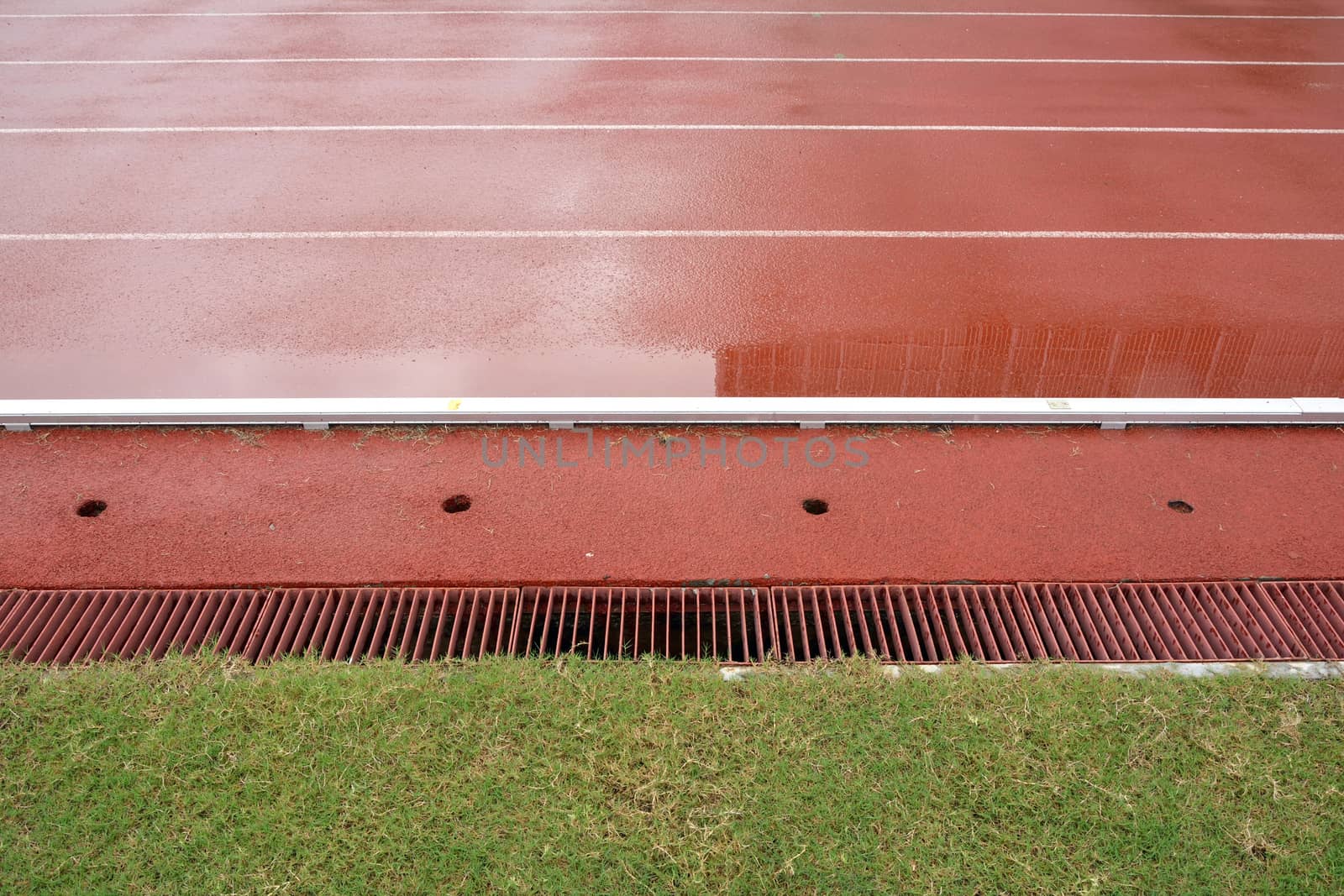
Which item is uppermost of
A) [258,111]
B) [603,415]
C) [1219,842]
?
[258,111]

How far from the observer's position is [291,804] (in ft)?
10.7

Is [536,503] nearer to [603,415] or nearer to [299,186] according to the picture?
[603,415]

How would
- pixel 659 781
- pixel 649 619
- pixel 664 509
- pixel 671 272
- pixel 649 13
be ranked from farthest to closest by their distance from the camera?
pixel 649 13 → pixel 671 272 → pixel 664 509 → pixel 649 619 → pixel 659 781

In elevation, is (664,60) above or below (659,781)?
above

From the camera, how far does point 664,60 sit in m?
11.2

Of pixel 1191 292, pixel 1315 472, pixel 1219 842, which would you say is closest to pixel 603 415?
pixel 1219 842

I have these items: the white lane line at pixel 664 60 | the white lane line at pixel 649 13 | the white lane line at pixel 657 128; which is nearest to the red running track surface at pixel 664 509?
the white lane line at pixel 657 128

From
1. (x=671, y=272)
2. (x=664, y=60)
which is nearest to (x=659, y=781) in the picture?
(x=671, y=272)

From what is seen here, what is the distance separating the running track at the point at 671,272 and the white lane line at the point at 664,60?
0.33 feet

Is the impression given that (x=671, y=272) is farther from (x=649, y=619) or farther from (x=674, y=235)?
(x=649, y=619)

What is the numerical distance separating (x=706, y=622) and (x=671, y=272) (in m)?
3.49

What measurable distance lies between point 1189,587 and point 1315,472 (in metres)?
1.35

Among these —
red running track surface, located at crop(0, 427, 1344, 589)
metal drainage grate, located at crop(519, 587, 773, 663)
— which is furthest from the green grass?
red running track surface, located at crop(0, 427, 1344, 589)

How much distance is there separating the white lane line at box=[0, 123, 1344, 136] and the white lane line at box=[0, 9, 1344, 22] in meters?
4.66
